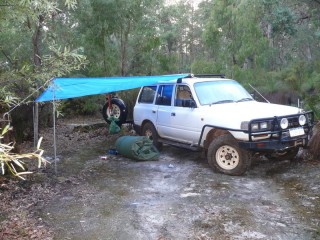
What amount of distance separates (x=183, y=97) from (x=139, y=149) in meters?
1.49

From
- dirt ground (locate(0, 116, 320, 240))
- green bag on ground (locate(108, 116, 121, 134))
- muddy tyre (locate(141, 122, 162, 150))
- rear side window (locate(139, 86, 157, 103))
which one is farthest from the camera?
green bag on ground (locate(108, 116, 121, 134))

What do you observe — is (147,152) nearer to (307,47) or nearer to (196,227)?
(196,227)

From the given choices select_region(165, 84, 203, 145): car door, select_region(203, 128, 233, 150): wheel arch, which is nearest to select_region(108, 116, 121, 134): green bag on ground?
select_region(165, 84, 203, 145): car door

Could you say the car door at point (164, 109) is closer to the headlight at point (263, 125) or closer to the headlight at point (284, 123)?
the headlight at point (263, 125)

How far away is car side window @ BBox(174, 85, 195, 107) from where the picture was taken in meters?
7.65

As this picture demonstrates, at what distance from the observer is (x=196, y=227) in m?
4.47

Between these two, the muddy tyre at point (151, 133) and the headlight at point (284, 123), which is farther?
the muddy tyre at point (151, 133)

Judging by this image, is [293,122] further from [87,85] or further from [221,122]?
[87,85]

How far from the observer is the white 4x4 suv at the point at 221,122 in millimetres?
6422

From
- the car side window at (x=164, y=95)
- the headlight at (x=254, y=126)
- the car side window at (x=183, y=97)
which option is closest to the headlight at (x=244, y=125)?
the headlight at (x=254, y=126)

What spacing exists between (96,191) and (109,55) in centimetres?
918

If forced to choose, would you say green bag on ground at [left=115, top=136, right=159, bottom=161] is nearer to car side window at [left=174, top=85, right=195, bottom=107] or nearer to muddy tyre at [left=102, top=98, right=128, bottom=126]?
car side window at [left=174, top=85, right=195, bottom=107]

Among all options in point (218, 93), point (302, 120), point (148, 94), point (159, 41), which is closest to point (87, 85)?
point (148, 94)

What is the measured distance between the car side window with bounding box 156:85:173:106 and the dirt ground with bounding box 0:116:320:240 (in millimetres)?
1306
